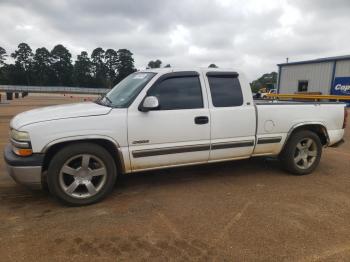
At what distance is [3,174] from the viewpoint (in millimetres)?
4941

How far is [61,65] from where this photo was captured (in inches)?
3836

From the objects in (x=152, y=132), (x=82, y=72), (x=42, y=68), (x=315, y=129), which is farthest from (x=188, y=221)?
(x=42, y=68)

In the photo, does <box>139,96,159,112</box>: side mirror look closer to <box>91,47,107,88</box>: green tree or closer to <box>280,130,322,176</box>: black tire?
<box>280,130,322,176</box>: black tire

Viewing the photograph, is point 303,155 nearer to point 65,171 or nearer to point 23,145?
point 65,171

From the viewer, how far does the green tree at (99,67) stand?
97.8m

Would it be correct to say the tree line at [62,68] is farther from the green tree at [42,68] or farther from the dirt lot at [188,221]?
the dirt lot at [188,221]

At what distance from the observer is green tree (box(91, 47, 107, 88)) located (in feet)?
321

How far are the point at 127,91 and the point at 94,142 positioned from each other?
932 mm

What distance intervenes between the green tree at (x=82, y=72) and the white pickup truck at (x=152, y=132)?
318ft

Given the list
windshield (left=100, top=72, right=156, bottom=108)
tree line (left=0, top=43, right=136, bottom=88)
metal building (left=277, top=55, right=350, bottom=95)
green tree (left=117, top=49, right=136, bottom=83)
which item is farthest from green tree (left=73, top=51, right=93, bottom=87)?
windshield (left=100, top=72, right=156, bottom=108)

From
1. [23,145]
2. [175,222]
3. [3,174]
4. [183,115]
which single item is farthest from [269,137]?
[3,174]

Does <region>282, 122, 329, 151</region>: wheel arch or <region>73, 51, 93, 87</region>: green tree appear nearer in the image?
<region>282, 122, 329, 151</region>: wheel arch

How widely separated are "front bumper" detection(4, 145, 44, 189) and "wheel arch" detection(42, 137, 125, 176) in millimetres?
147

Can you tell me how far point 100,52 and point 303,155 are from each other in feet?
356
